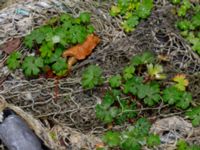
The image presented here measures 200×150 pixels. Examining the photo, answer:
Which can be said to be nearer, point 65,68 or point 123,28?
point 65,68

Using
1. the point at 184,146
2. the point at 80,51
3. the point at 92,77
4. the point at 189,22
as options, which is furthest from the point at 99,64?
the point at 184,146

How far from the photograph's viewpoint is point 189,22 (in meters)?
4.91

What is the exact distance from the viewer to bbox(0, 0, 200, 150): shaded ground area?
4.45 metres

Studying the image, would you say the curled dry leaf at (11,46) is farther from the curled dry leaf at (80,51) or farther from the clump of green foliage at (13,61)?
the curled dry leaf at (80,51)

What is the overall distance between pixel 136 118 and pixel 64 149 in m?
0.64

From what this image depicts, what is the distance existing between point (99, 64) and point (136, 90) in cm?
48

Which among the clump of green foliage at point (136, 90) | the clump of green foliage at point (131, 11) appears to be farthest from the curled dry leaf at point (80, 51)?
the clump of green foliage at point (131, 11)

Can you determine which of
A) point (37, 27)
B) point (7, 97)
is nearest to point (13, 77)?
point (7, 97)

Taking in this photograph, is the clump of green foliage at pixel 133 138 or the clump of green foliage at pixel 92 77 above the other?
the clump of green foliage at pixel 92 77

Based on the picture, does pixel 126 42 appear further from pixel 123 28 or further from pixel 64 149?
pixel 64 149

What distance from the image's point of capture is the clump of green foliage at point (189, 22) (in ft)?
15.8

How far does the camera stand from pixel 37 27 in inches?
195

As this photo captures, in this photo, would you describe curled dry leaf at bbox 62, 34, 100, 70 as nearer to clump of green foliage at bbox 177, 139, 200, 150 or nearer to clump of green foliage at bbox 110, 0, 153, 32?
clump of green foliage at bbox 110, 0, 153, 32

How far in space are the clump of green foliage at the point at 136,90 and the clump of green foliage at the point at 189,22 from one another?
42cm
